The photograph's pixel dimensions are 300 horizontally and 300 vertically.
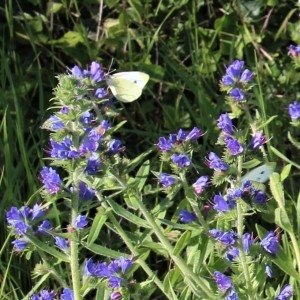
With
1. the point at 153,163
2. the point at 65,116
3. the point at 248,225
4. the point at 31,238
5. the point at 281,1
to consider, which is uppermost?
the point at 65,116

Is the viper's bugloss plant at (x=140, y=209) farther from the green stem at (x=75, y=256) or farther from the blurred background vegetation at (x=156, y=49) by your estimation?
the blurred background vegetation at (x=156, y=49)

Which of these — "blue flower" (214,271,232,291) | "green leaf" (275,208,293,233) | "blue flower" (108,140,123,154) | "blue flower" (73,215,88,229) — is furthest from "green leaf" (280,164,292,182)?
"blue flower" (73,215,88,229)

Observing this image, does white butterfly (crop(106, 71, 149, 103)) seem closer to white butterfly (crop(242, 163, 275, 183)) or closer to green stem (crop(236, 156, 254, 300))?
white butterfly (crop(242, 163, 275, 183))

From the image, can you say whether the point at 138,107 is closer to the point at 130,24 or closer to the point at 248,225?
the point at 130,24

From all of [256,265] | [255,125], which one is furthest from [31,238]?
[255,125]

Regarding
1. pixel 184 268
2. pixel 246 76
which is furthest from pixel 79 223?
pixel 246 76

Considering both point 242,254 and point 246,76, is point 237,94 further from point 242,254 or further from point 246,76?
point 242,254
